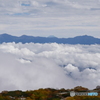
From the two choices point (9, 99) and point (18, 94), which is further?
point (18, 94)

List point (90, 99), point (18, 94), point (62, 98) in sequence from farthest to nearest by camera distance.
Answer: point (18, 94), point (62, 98), point (90, 99)

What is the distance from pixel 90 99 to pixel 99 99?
2.57 m

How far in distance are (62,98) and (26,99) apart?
1091 cm

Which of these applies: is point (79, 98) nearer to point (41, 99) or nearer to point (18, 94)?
point (41, 99)

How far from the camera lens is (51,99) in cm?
9588

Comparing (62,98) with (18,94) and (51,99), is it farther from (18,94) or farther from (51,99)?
(18,94)

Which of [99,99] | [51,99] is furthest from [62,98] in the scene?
[99,99]

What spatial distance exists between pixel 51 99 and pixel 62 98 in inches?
196

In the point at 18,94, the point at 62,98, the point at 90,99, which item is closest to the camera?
the point at 90,99

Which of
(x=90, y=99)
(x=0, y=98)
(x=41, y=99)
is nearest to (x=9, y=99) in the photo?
(x=0, y=98)

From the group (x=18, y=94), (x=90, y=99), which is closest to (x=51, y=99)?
(x=90, y=99)

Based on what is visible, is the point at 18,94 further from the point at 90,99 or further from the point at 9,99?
the point at 90,99

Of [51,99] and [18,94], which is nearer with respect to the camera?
[51,99]

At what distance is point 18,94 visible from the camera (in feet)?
372
